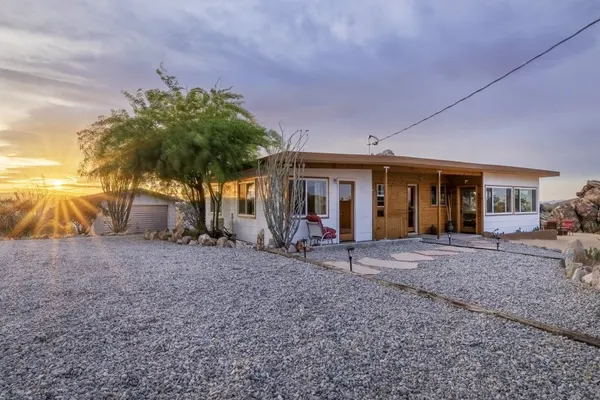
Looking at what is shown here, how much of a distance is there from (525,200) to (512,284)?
36.5 feet

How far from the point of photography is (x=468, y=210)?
14.1 m

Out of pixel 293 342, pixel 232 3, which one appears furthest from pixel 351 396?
pixel 232 3

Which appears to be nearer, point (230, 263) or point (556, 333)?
point (556, 333)

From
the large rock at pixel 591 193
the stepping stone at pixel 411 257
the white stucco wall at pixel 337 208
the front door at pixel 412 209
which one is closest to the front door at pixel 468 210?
the front door at pixel 412 209

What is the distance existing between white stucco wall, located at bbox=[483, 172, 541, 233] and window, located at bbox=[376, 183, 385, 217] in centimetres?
445

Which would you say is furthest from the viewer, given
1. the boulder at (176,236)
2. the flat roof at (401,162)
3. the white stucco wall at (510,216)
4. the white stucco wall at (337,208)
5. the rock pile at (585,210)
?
the rock pile at (585,210)

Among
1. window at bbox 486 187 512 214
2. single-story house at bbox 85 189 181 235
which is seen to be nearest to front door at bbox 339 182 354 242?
window at bbox 486 187 512 214

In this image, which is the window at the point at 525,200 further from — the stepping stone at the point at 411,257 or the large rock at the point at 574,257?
the stepping stone at the point at 411,257

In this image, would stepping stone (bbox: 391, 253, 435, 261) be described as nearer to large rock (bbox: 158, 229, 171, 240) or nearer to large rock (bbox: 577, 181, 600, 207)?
large rock (bbox: 158, 229, 171, 240)

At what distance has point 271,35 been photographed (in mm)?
9445

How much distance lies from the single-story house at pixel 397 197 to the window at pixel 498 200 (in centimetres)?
3

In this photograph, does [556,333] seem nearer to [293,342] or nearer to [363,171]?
[293,342]

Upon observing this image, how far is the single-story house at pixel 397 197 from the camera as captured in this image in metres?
10.7

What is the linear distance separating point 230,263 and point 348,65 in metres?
7.01
